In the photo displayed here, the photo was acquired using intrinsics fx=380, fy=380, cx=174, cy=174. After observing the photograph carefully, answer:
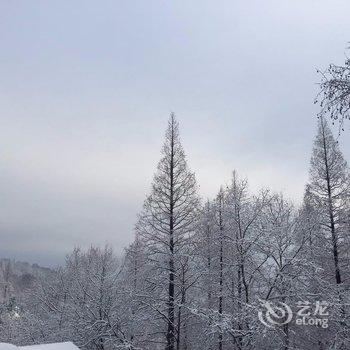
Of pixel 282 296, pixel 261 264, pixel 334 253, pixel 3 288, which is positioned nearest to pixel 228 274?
pixel 261 264

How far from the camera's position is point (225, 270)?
1858 centimetres

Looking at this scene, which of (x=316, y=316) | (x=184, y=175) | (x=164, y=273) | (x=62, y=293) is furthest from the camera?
(x=62, y=293)

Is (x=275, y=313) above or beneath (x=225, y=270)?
beneath

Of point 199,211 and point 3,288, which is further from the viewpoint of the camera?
point 3,288

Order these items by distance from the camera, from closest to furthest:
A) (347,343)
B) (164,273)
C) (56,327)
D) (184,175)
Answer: (347,343)
(164,273)
(184,175)
(56,327)

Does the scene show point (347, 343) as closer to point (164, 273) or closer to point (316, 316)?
point (316, 316)

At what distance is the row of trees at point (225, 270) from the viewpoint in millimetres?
16484

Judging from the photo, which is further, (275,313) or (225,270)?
(225,270)

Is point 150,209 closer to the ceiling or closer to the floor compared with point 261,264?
closer to the ceiling

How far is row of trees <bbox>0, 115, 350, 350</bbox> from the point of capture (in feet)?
54.1

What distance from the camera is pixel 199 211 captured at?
65.3ft

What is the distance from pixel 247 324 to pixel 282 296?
6.40ft

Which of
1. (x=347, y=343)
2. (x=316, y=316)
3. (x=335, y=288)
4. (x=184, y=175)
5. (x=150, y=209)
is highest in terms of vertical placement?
(x=184, y=175)

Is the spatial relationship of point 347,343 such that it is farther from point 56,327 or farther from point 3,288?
point 3,288
